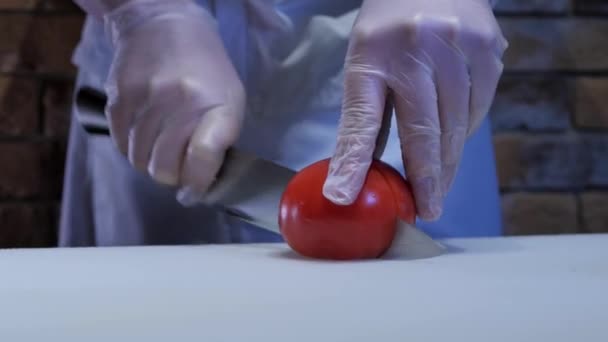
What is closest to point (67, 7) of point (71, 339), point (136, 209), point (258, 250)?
point (136, 209)

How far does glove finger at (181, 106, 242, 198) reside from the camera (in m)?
0.73

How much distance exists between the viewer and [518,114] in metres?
1.18

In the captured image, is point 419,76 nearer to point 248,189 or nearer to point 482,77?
Result: point 482,77

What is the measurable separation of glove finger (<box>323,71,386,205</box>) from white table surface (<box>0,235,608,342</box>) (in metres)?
0.07

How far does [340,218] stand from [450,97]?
156 mm

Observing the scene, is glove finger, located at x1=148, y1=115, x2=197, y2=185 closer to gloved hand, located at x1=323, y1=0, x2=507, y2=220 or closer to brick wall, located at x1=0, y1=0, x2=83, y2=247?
gloved hand, located at x1=323, y1=0, x2=507, y2=220

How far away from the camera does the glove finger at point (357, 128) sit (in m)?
0.60

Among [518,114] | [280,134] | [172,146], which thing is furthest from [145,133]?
[518,114]

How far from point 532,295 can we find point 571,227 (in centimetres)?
79

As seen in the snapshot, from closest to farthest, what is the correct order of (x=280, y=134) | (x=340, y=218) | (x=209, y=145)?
(x=340, y=218), (x=209, y=145), (x=280, y=134)

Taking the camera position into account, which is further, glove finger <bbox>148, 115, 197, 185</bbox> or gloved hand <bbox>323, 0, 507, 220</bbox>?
glove finger <bbox>148, 115, 197, 185</bbox>

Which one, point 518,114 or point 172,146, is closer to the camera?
point 172,146

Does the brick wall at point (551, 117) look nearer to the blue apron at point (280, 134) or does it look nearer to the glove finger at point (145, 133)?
the blue apron at point (280, 134)

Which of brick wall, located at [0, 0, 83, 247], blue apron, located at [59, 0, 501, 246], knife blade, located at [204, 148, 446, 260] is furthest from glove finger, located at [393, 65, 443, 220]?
brick wall, located at [0, 0, 83, 247]
